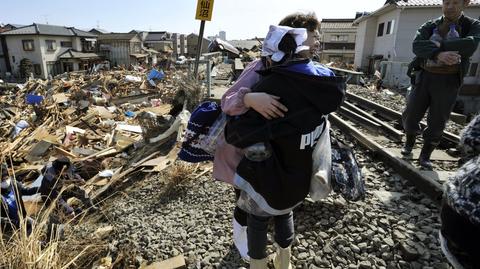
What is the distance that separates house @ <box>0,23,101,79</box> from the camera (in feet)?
127

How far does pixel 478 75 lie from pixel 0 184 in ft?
79.6

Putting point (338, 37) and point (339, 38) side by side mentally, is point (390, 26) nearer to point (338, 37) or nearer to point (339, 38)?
point (338, 37)

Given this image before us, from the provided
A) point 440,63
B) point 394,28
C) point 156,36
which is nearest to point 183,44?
point 156,36

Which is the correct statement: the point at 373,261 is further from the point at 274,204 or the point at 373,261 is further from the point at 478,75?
the point at 478,75

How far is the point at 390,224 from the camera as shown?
2.80 meters

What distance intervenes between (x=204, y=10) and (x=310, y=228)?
17.8 feet

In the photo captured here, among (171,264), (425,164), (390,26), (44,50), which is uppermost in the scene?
(390,26)

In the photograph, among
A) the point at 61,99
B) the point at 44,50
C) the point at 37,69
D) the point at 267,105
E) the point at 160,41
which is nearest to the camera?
the point at 267,105

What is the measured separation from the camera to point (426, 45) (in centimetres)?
347

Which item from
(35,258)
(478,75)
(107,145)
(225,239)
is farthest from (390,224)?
(478,75)

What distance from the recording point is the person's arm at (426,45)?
3410 millimetres

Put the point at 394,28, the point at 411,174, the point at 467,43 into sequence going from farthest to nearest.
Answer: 1. the point at 394,28
2. the point at 411,174
3. the point at 467,43

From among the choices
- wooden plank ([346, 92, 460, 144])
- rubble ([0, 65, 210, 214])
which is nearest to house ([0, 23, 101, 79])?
rubble ([0, 65, 210, 214])

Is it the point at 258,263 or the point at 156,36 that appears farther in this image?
the point at 156,36
